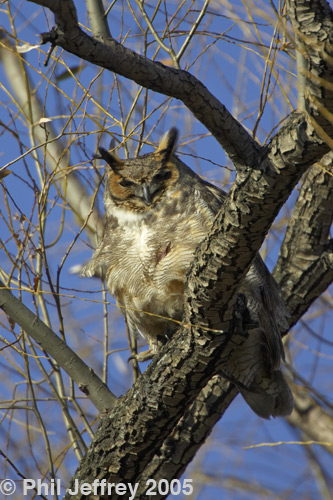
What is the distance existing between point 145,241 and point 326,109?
1.58 meters

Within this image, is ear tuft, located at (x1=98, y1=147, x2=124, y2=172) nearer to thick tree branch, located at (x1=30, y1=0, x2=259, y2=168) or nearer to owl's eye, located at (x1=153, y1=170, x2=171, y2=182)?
owl's eye, located at (x1=153, y1=170, x2=171, y2=182)

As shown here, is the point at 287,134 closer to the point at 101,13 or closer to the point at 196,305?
the point at 196,305

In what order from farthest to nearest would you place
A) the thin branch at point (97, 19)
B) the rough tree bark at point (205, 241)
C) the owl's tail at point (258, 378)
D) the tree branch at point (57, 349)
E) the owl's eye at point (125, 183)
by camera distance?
1. the owl's eye at point (125, 183)
2. the thin branch at point (97, 19)
3. the owl's tail at point (258, 378)
4. the tree branch at point (57, 349)
5. the rough tree bark at point (205, 241)

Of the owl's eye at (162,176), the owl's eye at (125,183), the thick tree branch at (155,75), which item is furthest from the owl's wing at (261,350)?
the thick tree branch at (155,75)

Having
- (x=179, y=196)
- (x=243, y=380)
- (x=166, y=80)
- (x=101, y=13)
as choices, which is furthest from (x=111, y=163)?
(x=166, y=80)

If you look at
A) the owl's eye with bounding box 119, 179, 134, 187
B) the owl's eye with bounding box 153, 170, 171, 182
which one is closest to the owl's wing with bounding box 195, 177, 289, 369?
the owl's eye with bounding box 153, 170, 171, 182

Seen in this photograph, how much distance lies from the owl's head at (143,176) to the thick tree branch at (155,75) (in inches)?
52.7

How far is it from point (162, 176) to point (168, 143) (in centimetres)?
21

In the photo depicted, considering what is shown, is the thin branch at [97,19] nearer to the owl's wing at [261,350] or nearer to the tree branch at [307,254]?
the owl's wing at [261,350]

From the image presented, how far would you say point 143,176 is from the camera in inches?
128

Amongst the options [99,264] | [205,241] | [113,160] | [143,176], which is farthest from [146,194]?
[205,241]

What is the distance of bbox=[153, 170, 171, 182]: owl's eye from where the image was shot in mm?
3249

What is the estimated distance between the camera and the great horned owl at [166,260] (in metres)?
2.93

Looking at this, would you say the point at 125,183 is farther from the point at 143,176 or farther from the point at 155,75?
the point at 155,75
